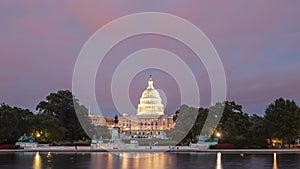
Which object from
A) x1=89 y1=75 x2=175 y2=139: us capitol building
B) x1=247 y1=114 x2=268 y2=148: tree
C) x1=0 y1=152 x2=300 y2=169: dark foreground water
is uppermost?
x1=89 y1=75 x2=175 y2=139: us capitol building

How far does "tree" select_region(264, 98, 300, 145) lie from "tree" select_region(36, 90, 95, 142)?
35.0 meters

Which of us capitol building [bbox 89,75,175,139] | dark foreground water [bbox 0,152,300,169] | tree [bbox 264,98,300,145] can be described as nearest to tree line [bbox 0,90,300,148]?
tree [bbox 264,98,300,145]

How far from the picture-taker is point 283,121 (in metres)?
62.7

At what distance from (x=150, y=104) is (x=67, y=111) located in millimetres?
90778

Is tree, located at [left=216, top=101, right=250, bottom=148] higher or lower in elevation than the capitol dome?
lower

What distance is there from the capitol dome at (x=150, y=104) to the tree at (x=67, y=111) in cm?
8802

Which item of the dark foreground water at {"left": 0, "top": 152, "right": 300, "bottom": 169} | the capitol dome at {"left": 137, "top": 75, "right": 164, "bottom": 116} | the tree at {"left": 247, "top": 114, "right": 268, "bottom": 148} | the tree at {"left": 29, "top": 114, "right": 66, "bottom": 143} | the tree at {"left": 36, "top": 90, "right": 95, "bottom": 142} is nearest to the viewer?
the dark foreground water at {"left": 0, "top": 152, "right": 300, "bottom": 169}

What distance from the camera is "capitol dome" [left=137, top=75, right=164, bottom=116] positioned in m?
172

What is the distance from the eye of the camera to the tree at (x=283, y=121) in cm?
6234

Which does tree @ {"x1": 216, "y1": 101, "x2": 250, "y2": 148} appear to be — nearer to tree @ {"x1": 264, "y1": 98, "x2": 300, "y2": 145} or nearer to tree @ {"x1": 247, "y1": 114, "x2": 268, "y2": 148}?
tree @ {"x1": 247, "y1": 114, "x2": 268, "y2": 148}

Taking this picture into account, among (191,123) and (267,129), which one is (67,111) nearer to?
(191,123)

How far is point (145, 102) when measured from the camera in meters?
173

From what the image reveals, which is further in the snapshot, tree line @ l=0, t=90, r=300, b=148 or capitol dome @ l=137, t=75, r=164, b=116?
capitol dome @ l=137, t=75, r=164, b=116

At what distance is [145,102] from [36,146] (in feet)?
364
